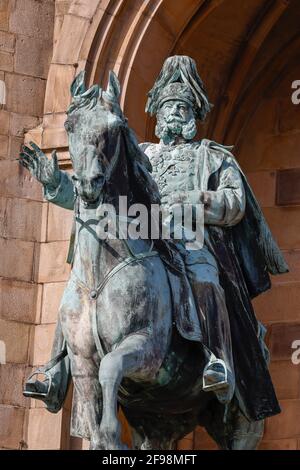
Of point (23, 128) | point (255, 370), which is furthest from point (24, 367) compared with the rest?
point (255, 370)

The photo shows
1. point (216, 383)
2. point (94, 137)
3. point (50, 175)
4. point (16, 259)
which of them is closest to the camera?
point (94, 137)

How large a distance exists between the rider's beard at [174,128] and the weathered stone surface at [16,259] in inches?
82.0

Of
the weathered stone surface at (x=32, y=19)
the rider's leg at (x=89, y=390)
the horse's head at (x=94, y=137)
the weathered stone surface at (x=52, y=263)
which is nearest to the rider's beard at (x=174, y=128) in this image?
the horse's head at (x=94, y=137)

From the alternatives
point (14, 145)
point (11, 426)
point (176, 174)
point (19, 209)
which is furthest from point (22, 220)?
point (176, 174)

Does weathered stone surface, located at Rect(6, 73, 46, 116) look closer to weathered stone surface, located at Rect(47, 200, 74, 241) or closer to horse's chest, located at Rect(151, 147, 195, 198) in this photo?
weathered stone surface, located at Rect(47, 200, 74, 241)

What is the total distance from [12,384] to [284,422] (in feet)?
5.81

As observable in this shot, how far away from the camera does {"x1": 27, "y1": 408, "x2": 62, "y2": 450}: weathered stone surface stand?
13.3m

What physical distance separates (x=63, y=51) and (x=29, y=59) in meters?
0.25

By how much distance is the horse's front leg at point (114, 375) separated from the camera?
10.7 metres

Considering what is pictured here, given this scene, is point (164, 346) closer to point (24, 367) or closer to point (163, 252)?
point (163, 252)

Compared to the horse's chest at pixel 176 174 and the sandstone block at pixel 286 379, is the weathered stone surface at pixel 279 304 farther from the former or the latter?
the horse's chest at pixel 176 174

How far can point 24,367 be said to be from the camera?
13570 mm

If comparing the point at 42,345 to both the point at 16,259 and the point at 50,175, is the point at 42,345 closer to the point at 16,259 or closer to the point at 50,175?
the point at 16,259

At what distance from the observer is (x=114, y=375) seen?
10.7 meters
